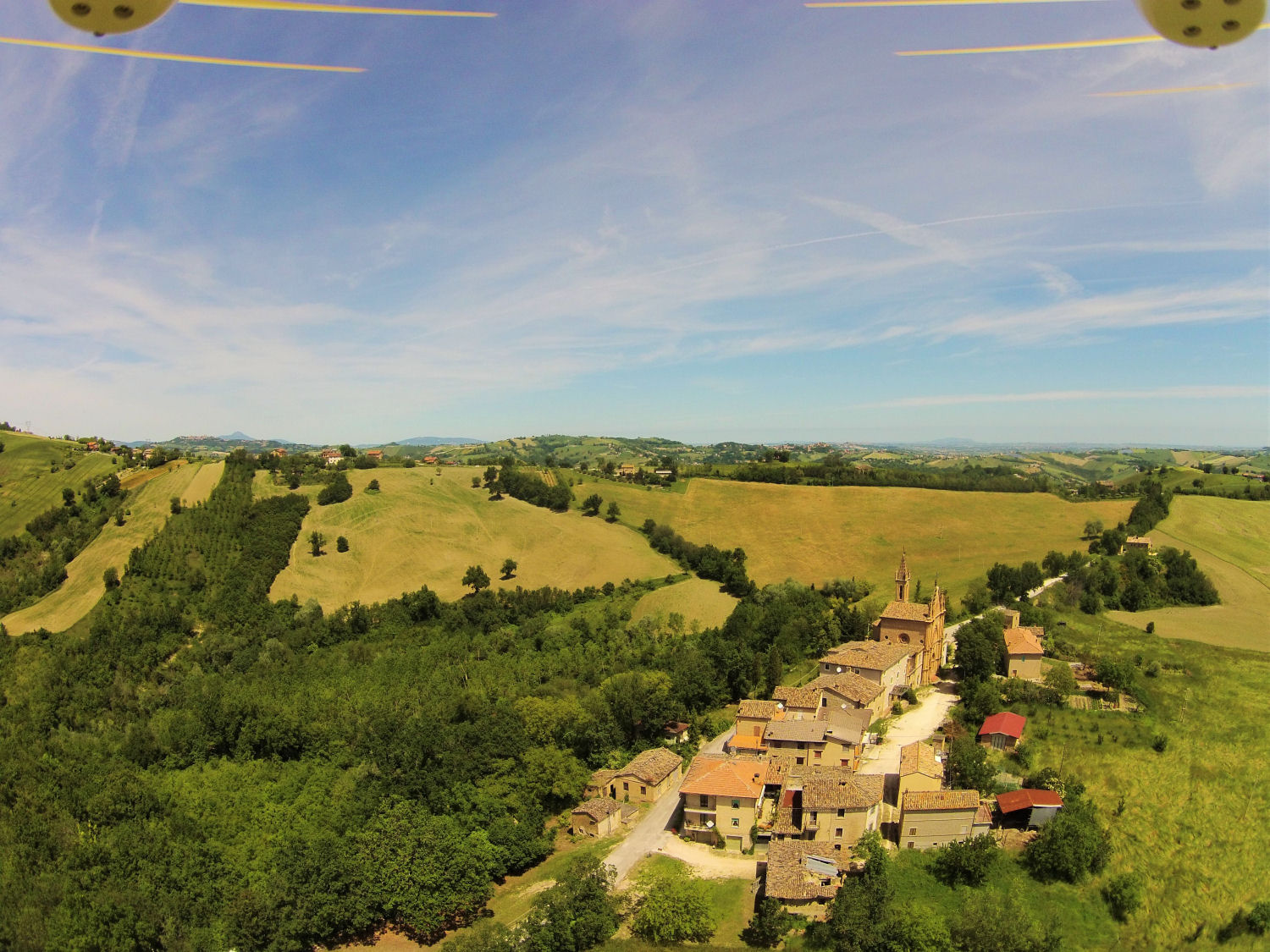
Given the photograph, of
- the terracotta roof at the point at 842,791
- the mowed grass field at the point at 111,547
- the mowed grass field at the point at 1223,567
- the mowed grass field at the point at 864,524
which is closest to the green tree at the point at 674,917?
the terracotta roof at the point at 842,791

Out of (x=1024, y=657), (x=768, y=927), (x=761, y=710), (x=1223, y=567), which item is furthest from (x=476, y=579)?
(x=1223, y=567)

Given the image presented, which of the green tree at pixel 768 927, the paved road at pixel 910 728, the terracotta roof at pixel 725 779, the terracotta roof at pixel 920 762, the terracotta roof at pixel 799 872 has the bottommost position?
the green tree at pixel 768 927

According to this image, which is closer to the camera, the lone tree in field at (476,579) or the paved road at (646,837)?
the paved road at (646,837)

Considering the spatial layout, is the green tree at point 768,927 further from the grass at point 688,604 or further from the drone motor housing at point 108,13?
the grass at point 688,604

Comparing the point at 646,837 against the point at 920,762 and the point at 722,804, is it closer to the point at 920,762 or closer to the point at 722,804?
the point at 722,804

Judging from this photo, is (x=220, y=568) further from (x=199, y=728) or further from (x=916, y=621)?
(x=916, y=621)
